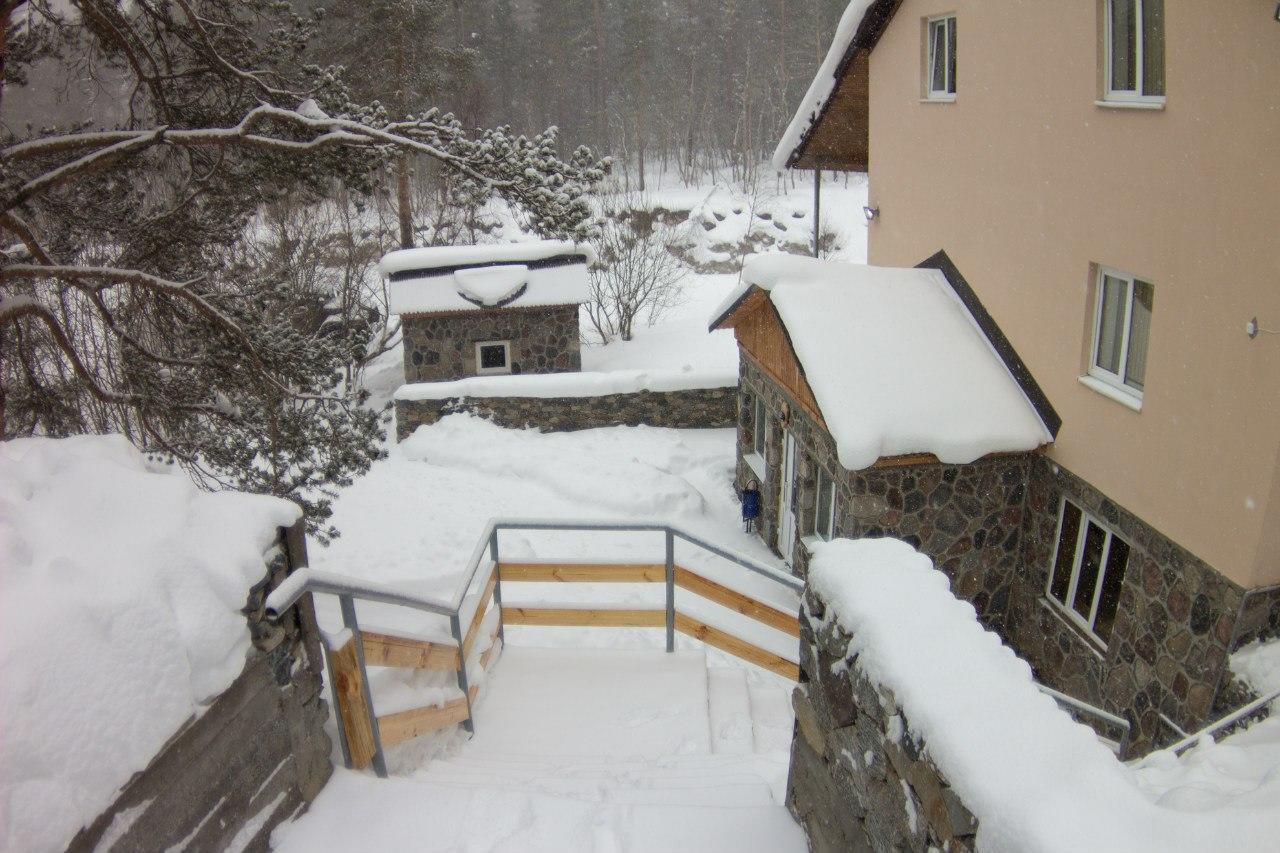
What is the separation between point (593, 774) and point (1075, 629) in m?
4.91

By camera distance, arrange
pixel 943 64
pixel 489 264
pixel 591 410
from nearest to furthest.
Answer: pixel 943 64
pixel 591 410
pixel 489 264

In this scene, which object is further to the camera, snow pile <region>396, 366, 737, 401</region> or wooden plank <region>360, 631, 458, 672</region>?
snow pile <region>396, 366, 737, 401</region>

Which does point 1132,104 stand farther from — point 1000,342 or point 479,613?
point 479,613

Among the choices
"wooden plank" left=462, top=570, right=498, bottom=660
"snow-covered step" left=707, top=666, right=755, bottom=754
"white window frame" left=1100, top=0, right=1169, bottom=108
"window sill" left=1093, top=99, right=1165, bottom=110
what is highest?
"white window frame" left=1100, top=0, right=1169, bottom=108

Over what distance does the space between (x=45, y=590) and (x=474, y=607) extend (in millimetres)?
3175

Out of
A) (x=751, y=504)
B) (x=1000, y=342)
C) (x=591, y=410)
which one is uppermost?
(x=1000, y=342)

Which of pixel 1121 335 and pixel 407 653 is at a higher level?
pixel 1121 335

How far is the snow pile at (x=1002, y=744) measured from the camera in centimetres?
Answer: 198

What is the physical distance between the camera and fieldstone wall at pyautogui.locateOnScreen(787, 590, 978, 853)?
2.48 metres

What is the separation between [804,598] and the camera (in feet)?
12.3

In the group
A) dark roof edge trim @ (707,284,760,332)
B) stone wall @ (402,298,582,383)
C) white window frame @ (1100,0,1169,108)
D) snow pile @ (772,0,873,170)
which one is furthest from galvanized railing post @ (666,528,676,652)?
stone wall @ (402,298,582,383)

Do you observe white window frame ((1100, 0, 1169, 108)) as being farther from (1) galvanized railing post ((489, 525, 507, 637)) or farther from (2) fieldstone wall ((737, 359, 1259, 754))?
(1) galvanized railing post ((489, 525, 507, 637))

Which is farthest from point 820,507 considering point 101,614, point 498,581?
point 101,614

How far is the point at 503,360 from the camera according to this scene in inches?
708
